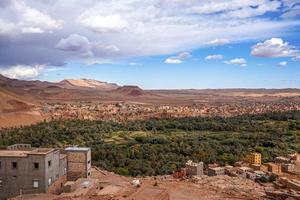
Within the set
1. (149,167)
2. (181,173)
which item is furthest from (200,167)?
(149,167)

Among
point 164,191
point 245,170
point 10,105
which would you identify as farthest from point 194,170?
point 10,105

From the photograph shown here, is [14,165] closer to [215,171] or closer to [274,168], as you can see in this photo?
[215,171]

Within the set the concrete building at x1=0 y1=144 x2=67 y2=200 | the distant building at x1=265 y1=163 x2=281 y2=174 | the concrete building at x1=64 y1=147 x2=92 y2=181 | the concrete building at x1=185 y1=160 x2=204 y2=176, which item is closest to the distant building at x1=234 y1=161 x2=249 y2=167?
the distant building at x1=265 y1=163 x2=281 y2=174

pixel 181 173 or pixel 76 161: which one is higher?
pixel 76 161

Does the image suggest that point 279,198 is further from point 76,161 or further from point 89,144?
point 89,144

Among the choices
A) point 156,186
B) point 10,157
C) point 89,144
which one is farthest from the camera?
point 89,144

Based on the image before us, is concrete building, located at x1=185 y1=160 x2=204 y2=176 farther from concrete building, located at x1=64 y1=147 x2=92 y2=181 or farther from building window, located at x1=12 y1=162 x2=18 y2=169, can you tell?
building window, located at x1=12 y1=162 x2=18 y2=169
